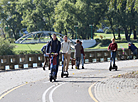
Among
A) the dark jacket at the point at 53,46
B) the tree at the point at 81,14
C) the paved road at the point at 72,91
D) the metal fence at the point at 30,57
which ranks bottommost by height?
the paved road at the point at 72,91

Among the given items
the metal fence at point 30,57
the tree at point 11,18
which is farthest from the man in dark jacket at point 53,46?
the tree at point 11,18

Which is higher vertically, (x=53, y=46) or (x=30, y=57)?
(x=53, y=46)

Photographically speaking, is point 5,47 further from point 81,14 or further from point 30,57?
point 81,14

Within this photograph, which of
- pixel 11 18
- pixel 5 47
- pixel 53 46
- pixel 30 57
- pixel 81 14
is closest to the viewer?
pixel 53 46

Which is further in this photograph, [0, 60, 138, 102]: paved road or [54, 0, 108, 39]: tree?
[54, 0, 108, 39]: tree

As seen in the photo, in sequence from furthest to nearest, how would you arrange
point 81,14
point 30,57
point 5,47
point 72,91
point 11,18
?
point 11,18 < point 81,14 < point 5,47 < point 30,57 < point 72,91

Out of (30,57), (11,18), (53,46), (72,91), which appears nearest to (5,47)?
(30,57)

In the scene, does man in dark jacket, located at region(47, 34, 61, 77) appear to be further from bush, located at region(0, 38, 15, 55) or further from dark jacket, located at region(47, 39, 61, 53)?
bush, located at region(0, 38, 15, 55)

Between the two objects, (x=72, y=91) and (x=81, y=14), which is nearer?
(x=72, y=91)

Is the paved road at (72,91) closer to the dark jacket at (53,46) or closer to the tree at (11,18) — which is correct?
the dark jacket at (53,46)

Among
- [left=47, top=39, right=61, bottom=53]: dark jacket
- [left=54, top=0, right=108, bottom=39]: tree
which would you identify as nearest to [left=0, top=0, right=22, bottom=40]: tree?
[left=54, top=0, right=108, bottom=39]: tree

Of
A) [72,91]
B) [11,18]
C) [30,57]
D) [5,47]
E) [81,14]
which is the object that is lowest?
[72,91]

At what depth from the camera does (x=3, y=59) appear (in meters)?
19.3

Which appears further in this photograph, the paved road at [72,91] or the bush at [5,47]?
the bush at [5,47]
